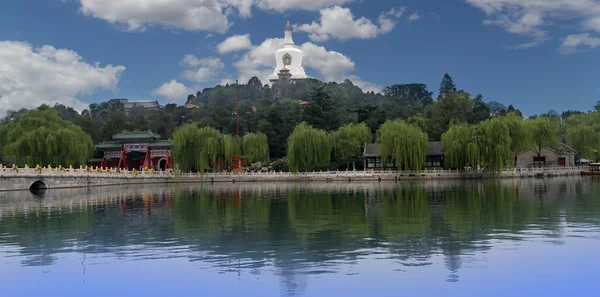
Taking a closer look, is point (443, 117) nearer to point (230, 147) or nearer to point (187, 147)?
point (230, 147)

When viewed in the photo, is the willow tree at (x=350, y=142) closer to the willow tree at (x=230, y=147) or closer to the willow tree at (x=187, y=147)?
the willow tree at (x=230, y=147)

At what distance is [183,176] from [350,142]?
15205 mm

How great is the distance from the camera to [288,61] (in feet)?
420

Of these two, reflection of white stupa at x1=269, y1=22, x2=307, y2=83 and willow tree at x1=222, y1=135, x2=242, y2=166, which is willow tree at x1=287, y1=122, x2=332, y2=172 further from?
reflection of white stupa at x1=269, y1=22, x2=307, y2=83

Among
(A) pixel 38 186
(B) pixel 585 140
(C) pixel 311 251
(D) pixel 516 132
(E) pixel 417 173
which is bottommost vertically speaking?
(C) pixel 311 251

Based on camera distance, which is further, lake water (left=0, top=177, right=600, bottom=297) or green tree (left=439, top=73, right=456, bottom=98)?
green tree (left=439, top=73, right=456, bottom=98)

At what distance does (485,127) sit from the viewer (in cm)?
4531

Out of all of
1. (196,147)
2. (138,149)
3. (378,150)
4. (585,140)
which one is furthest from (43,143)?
(585,140)

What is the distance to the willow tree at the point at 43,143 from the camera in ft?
149

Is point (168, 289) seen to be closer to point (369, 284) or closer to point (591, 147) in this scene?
point (369, 284)

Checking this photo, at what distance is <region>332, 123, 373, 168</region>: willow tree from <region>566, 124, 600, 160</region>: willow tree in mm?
19544

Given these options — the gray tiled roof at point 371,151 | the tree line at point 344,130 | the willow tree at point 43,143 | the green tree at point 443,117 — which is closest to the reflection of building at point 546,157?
the tree line at point 344,130

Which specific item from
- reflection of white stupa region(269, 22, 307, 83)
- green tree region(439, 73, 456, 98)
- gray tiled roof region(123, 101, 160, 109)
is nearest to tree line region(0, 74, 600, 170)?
green tree region(439, 73, 456, 98)

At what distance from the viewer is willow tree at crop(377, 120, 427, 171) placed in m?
46.4
